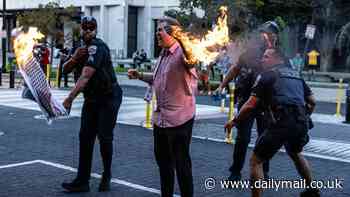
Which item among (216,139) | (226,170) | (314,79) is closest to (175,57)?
(226,170)

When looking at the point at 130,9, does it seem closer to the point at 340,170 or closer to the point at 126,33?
the point at 126,33

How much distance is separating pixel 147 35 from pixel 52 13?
1561cm

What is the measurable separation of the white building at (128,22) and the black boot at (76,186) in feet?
136

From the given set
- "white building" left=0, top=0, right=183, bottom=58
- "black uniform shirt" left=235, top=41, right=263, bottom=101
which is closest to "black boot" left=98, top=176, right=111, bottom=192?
"black uniform shirt" left=235, top=41, right=263, bottom=101

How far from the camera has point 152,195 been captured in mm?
6219

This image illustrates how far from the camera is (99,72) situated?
609cm

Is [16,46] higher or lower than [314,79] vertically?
higher

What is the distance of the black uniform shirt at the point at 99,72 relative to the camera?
5965 millimetres

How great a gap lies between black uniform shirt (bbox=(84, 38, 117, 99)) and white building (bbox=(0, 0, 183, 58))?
4129cm

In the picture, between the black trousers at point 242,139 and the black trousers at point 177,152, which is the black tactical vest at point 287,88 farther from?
the black trousers at point 242,139

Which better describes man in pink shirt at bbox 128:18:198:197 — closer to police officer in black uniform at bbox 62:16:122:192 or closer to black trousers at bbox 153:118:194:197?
black trousers at bbox 153:118:194:197

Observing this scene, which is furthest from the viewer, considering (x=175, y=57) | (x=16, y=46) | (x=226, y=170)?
(x=226, y=170)

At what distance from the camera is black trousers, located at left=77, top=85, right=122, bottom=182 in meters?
6.20

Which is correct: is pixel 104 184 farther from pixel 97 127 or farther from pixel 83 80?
pixel 83 80
